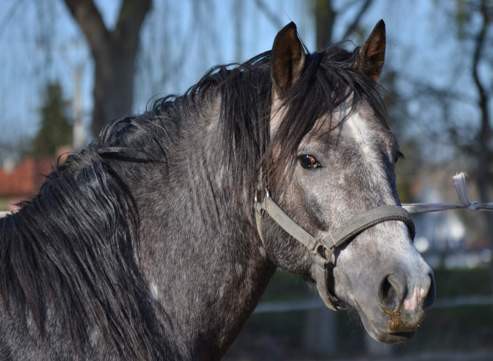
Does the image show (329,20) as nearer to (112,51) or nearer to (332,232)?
(112,51)

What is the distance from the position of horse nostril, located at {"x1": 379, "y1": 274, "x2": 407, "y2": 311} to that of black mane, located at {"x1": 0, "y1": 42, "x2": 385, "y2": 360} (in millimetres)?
597

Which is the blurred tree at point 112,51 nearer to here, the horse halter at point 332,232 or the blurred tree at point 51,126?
the blurred tree at point 51,126

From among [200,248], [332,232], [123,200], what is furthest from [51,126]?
[332,232]

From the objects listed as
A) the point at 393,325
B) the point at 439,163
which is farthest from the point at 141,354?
the point at 439,163

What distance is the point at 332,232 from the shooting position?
9.12 ft

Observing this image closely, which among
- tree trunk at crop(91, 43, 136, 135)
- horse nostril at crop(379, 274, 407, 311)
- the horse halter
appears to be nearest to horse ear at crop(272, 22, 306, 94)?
the horse halter

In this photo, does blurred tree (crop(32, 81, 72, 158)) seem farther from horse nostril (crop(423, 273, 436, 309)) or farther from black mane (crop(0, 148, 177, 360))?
horse nostril (crop(423, 273, 436, 309))

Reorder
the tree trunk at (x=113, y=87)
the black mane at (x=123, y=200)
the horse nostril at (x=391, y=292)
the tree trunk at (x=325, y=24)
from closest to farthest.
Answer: the horse nostril at (x=391, y=292) < the black mane at (x=123, y=200) < the tree trunk at (x=113, y=87) < the tree trunk at (x=325, y=24)

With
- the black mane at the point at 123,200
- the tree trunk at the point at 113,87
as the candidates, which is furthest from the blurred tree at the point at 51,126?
the black mane at the point at 123,200

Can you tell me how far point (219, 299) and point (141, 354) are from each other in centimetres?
39

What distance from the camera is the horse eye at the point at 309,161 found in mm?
2852

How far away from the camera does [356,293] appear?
2.71 meters

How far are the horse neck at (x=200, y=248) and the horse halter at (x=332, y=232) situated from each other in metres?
0.11

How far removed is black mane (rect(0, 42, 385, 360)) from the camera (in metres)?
2.68
